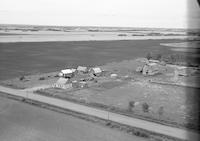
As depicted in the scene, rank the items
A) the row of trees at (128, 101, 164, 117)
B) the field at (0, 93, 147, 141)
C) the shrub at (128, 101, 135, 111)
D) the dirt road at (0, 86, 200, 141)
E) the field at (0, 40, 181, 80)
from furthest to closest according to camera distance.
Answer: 1. the field at (0, 40, 181, 80)
2. the shrub at (128, 101, 135, 111)
3. the row of trees at (128, 101, 164, 117)
4. the dirt road at (0, 86, 200, 141)
5. the field at (0, 93, 147, 141)

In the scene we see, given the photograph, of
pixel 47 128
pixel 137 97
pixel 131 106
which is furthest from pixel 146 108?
pixel 47 128

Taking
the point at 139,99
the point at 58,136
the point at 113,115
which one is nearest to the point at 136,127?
the point at 113,115

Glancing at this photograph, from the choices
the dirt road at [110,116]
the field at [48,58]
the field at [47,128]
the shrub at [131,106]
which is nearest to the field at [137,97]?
the shrub at [131,106]

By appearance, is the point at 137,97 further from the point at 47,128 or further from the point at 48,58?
the point at 48,58

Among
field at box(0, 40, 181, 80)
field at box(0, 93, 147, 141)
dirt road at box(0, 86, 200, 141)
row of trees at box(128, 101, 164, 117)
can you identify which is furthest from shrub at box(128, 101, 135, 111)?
field at box(0, 40, 181, 80)

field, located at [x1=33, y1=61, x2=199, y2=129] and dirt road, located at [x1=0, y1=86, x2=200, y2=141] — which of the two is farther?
field, located at [x1=33, y1=61, x2=199, y2=129]

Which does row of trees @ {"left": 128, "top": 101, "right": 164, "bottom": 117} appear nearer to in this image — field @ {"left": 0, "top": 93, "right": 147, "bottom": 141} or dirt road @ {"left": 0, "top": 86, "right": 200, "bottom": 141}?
dirt road @ {"left": 0, "top": 86, "right": 200, "bottom": 141}

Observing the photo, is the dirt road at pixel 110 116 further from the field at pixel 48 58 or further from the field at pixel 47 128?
the field at pixel 48 58

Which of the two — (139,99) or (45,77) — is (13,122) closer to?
(139,99)
